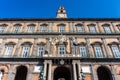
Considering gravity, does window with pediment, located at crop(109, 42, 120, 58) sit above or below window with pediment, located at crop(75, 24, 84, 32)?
below

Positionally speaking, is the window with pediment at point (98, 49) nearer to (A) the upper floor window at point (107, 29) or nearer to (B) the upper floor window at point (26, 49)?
(A) the upper floor window at point (107, 29)

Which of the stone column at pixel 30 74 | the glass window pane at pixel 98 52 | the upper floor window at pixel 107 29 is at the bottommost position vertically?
the stone column at pixel 30 74

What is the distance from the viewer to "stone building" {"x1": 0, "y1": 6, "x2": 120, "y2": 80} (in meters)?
20.0

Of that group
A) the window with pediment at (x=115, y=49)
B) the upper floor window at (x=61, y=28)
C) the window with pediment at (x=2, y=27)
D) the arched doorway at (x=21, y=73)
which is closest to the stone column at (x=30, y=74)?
the arched doorway at (x=21, y=73)

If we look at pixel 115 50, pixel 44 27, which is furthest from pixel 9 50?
pixel 115 50

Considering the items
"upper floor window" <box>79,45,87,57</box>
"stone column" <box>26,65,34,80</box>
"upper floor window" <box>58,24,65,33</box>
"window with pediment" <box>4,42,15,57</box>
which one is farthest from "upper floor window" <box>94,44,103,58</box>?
"window with pediment" <box>4,42,15,57</box>

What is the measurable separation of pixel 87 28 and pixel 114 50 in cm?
641

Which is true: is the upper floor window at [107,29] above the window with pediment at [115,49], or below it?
above

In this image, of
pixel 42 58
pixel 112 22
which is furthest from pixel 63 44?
pixel 112 22

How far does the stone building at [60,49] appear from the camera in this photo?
20031 millimetres

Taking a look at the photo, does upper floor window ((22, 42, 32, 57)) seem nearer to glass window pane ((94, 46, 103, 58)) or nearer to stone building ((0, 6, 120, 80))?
stone building ((0, 6, 120, 80))

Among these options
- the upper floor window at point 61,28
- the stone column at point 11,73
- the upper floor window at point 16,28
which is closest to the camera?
the stone column at point 11,73

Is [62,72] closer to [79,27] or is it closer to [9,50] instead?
[9,50]

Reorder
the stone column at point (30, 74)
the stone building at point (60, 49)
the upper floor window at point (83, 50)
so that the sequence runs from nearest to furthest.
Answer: the stone column at point (30, 74)
the stone building at point (60, 49)
the upper floor window at point (83, 50)
